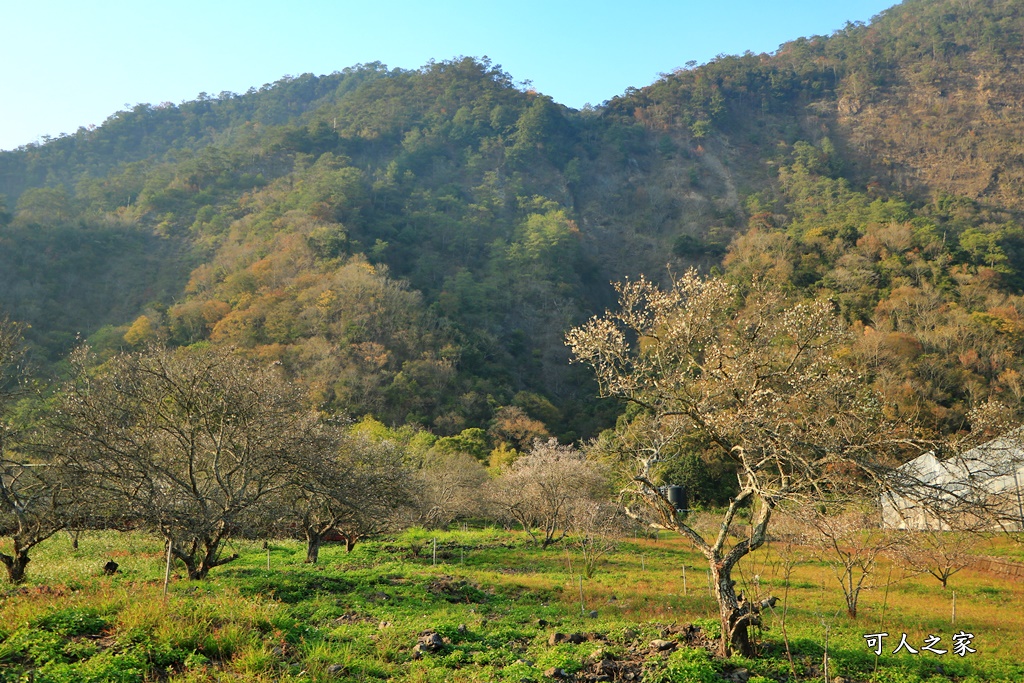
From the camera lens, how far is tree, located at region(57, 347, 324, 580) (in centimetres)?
1515

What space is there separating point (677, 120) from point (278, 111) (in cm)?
11173

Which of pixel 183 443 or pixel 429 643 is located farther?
pixel 183 443

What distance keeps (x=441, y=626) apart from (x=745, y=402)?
7.44 metres

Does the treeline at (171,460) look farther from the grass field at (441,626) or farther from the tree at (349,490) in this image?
the grass field at (441,626)

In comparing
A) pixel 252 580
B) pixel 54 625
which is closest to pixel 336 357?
pixel 252 580

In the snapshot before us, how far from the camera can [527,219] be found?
379ft

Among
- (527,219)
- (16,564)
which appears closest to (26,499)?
(16,564)

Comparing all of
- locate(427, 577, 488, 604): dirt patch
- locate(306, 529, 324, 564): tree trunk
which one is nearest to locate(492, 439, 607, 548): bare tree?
locate(427, 577, 488, 604): dirt patch

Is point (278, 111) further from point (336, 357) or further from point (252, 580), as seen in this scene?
point (252, 580)

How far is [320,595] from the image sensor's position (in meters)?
17.0

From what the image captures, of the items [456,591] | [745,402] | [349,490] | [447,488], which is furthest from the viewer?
[447,488]

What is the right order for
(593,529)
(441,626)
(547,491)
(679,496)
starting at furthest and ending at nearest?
(679,496)
(547,491)
(593,529)
(441,626)

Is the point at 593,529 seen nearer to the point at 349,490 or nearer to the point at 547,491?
the point at 547,491

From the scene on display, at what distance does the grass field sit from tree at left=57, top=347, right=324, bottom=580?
1.67 meters
